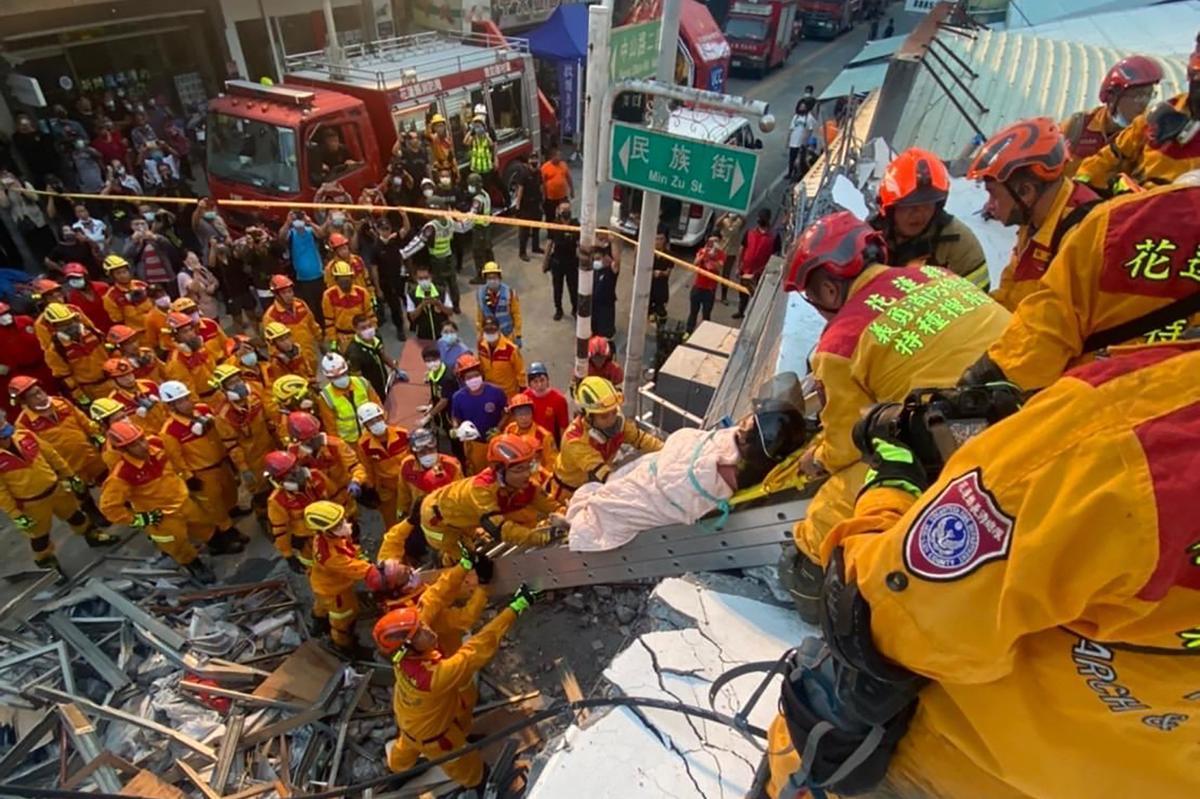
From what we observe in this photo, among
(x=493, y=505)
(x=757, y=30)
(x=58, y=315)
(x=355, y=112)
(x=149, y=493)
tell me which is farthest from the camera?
(x=757, y=30)

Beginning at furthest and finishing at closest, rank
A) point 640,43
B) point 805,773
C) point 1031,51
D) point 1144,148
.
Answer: point 1031,51 < point 640,43 < point 1144,148 < point 805,773

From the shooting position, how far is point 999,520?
44.3 inches

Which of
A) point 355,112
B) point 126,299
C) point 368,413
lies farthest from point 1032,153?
point 355,112

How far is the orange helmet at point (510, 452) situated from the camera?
454cm

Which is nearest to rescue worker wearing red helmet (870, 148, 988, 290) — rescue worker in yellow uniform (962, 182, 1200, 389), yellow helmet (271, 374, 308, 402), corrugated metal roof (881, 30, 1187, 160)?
rescue worker in yellow uniform (962, 182, 1200, 389)

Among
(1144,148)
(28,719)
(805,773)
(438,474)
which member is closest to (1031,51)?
(1144,148)

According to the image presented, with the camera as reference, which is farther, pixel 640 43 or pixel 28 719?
pixel 640 43

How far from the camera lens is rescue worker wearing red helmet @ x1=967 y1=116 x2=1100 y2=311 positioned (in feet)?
10.4

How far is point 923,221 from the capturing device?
366cm

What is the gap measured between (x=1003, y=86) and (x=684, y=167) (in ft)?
35.7

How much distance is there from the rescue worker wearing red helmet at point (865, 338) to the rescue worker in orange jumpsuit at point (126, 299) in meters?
7.61

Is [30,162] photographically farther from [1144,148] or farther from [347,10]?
[1144,148]

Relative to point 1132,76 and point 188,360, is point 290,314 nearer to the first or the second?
point 188,360

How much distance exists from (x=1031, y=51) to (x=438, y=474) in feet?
50.2
